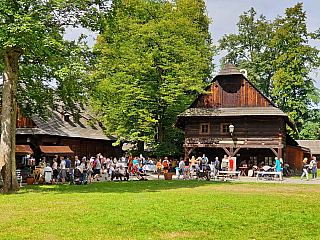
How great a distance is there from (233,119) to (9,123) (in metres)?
22.1

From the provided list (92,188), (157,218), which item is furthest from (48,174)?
(157,218)

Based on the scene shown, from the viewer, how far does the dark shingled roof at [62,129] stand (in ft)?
107

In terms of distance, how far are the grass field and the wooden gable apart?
70.6ft

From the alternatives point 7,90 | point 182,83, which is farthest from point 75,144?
point 7,90

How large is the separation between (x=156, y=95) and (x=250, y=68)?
2226 cm

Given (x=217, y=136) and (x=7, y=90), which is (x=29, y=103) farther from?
(x=217, y=136)

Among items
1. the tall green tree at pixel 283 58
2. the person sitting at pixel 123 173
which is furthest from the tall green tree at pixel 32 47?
the tall green tree at pixel 283 58

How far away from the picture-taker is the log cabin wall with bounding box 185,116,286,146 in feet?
114

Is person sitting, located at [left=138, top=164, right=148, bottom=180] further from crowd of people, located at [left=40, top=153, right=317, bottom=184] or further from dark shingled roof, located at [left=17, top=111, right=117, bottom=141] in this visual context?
dark shingled roof, located at [left=17, top=111, right=117, bottom=141]

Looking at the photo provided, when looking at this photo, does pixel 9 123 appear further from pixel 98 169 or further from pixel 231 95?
pixel 231 95

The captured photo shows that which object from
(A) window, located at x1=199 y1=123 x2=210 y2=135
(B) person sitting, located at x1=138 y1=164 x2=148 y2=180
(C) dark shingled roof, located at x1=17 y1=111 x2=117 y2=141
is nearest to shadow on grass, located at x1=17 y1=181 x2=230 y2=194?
(B) person sitting, located at x1=138 y1=164 x2=148 y2=180

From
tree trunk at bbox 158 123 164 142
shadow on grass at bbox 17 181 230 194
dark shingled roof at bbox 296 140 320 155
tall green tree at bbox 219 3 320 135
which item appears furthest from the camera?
dark shingled roof at bbox 296 140 320 155

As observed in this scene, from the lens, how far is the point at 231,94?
119 ft

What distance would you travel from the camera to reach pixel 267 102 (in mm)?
35250
